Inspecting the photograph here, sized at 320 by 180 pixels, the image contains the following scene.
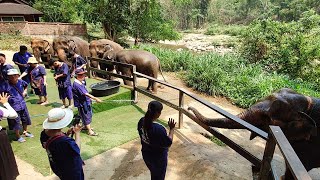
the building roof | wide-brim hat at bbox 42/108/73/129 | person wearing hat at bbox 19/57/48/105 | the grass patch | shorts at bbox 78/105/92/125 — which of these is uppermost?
the building roof

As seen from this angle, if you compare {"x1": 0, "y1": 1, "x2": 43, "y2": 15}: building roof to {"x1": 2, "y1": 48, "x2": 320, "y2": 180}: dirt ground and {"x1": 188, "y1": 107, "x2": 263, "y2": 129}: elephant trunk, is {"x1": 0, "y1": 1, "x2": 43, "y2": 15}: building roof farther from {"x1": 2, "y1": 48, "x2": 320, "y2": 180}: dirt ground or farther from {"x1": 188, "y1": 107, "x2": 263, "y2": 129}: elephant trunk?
{"x1": 188, "y1": 107, "x2": 263, "y2": 129}: elephant trunk

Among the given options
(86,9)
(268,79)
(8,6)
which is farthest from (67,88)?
(8,6)

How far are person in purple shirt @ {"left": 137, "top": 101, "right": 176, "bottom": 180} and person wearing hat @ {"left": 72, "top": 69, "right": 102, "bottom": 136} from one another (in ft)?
6.92

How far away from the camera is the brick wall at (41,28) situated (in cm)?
2206

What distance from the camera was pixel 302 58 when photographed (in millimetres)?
10789

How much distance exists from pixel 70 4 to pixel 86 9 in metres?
5.18

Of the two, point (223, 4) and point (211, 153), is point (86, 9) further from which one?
point (223, 4)

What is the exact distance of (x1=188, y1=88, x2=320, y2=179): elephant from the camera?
10.2 ft

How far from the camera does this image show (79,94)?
15.5ft

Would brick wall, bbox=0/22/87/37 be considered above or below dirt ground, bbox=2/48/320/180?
A: above

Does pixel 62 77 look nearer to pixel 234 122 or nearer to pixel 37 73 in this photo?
pixel 37 73

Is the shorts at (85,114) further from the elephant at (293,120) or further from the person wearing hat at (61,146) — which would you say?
the elephant at (293,120)

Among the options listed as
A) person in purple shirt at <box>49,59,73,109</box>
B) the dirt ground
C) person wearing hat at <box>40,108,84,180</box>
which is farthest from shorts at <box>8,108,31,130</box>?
person wearing hat at <box>40,108,84,180</box>

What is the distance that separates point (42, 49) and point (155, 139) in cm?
1026
